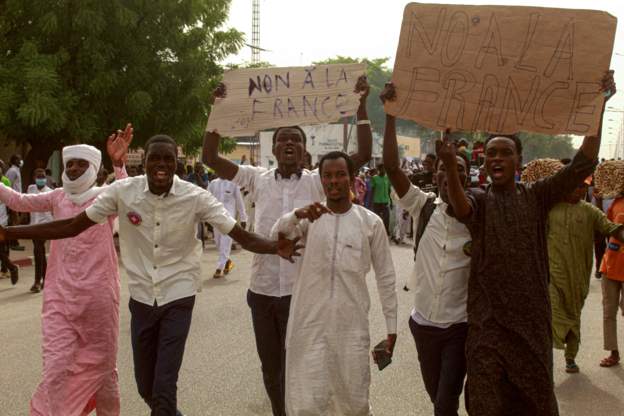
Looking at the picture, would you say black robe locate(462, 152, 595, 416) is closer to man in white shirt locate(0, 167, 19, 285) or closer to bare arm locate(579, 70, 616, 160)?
bare arm locate(579, 70, 616, 160)

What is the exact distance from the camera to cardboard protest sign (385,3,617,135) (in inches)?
160

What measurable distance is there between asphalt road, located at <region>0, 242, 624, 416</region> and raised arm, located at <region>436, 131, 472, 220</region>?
2044mm

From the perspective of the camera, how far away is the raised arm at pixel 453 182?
151 inches

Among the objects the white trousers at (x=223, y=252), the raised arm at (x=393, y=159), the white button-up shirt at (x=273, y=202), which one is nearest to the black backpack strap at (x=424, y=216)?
the raised arm at (x=393, y=159)

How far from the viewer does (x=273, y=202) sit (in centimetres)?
502

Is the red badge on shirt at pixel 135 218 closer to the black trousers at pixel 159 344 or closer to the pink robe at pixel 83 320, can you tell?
the black trousers at pixel 159 344

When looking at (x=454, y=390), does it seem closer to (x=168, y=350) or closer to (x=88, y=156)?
(x=168, y=350)

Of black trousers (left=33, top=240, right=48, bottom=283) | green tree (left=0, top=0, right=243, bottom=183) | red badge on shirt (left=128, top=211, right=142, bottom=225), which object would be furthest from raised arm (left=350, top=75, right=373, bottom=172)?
green tree (left=0, top=0, right=243, bottom=183)

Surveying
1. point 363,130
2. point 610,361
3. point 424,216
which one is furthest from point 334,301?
point 610,361

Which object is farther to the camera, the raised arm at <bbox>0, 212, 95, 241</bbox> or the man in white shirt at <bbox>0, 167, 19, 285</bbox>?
the man in white shirt at <bbox>0, 167, 19, 285</bbox>

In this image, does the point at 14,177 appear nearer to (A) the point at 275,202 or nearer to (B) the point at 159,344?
(A) the point at 275,202

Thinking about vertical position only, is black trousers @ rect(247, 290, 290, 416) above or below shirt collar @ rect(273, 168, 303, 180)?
below

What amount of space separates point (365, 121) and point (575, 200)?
265 cm

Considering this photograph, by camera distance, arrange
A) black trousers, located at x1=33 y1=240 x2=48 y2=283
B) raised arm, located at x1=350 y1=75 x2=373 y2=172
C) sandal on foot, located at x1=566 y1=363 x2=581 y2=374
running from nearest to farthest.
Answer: raised arm, located at x1=350 y1=75 x2=373 y2=172 < sandal on foot, located at x1=566 y1=363 x2=581 y2=374 < black trousers, located at x1=33 y1=240 x2=48 y2=283
